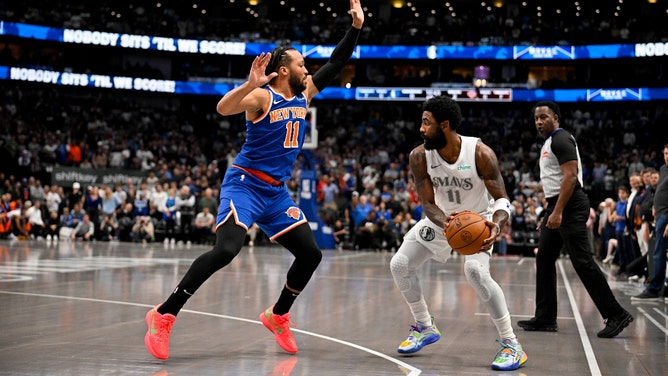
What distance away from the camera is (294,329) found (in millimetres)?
7262

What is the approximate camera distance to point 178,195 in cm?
2573

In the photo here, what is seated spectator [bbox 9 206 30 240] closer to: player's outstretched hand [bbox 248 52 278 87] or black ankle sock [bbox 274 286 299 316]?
black ankle sock [bbox 274 286 299 316]

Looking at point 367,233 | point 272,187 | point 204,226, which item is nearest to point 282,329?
point 272,187

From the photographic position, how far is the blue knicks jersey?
20.2ft

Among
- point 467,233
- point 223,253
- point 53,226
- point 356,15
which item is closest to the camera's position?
point 467,233

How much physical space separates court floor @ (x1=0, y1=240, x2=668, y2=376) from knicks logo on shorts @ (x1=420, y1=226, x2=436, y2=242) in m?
0.87

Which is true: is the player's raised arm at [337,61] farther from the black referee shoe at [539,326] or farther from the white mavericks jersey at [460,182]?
the black referee shoe at [539,326]

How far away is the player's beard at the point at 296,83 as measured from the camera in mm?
6297

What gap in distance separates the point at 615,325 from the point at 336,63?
3.42m

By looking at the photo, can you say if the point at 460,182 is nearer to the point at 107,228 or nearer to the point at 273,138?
the point at 273,138

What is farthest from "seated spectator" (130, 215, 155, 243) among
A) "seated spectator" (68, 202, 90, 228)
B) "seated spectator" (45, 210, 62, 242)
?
"seated spectator" (45, 210, 62, 242)

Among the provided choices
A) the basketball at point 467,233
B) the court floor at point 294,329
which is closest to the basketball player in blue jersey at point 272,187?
the court floor at point 294,329

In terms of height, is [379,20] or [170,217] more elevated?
[379,20]

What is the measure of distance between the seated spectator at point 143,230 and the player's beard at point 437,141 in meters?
20.5
